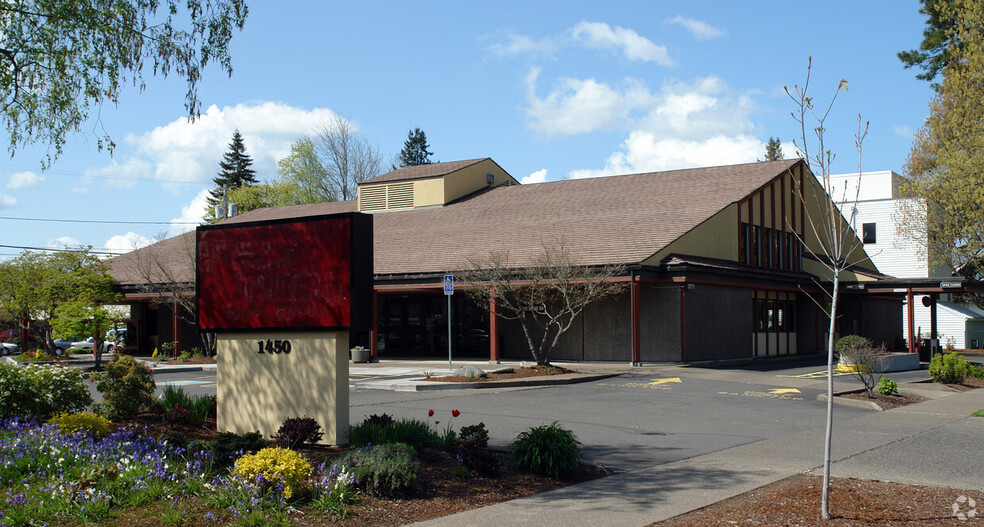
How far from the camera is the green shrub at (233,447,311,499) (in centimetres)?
714

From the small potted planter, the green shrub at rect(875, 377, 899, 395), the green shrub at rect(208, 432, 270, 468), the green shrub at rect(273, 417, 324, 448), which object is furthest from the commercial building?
the green shrub at rect(208, 432, 270, 468)

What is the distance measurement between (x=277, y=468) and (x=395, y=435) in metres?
2.35

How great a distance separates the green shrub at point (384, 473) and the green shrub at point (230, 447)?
1.19 meters

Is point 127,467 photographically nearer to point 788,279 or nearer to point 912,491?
point 912,491

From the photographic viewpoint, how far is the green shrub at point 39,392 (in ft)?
34.3

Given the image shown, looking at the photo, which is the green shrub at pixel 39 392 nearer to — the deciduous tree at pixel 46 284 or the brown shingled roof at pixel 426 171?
the deciduous tree at pixel 46 284

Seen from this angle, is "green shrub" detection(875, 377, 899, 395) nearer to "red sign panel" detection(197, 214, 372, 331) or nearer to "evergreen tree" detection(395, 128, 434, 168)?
"red sign panel" detection(197, 214, 372, 331)

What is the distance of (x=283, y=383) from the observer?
10719 millimetres

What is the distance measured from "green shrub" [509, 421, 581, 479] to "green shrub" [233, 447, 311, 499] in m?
2.55

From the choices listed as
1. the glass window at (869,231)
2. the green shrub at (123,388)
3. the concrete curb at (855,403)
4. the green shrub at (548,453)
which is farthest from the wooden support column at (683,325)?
the glass window at (869,231)

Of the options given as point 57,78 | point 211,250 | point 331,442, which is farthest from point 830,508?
point 57,78

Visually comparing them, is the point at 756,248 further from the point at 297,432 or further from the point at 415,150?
the point at 415,150

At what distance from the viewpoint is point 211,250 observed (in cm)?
1138

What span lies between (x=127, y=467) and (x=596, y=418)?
8930mm
